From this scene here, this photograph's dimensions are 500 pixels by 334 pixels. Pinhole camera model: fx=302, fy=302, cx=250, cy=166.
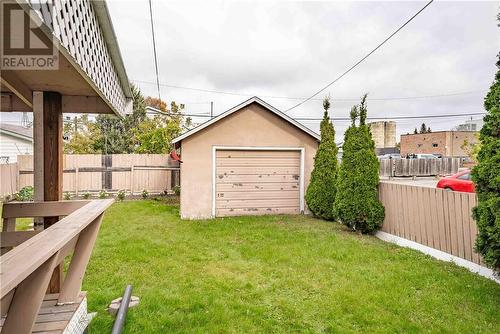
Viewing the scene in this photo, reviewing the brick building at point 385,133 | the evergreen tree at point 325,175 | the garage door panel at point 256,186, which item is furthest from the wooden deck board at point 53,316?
the brick building at point 385,133

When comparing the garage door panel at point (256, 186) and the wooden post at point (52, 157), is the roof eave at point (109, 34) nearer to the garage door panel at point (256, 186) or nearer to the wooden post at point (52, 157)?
the wooden post at point (52, 157)

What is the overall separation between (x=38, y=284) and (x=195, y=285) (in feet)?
10.7

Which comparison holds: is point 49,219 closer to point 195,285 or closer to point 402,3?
point 195,285

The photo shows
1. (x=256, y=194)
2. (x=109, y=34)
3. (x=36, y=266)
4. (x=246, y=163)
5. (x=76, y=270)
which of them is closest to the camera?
(x=36, y=266)

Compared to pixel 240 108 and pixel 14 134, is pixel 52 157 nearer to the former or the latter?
pixel 240 108

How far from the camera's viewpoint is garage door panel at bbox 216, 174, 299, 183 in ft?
31.0

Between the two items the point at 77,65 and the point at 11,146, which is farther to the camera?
the point at 11,146

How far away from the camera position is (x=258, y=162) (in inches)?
383

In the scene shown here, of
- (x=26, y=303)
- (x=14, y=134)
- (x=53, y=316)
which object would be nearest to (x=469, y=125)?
(x=14, y=134)

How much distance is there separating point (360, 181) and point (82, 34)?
638 cm

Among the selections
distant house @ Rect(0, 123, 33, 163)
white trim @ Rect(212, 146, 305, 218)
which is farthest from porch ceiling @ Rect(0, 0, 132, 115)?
distant house @ Rect(0, 123, 33, 163)

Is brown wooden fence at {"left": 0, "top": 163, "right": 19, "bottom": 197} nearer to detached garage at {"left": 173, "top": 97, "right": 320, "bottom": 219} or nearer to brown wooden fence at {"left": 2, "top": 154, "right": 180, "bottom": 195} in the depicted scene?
brown wooden fence at {"left": 2, "top": 154, "right": 180, "bottom": 195}

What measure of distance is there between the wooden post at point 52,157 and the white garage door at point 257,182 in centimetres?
637

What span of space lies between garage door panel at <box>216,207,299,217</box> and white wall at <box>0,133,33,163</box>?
1596 cm
